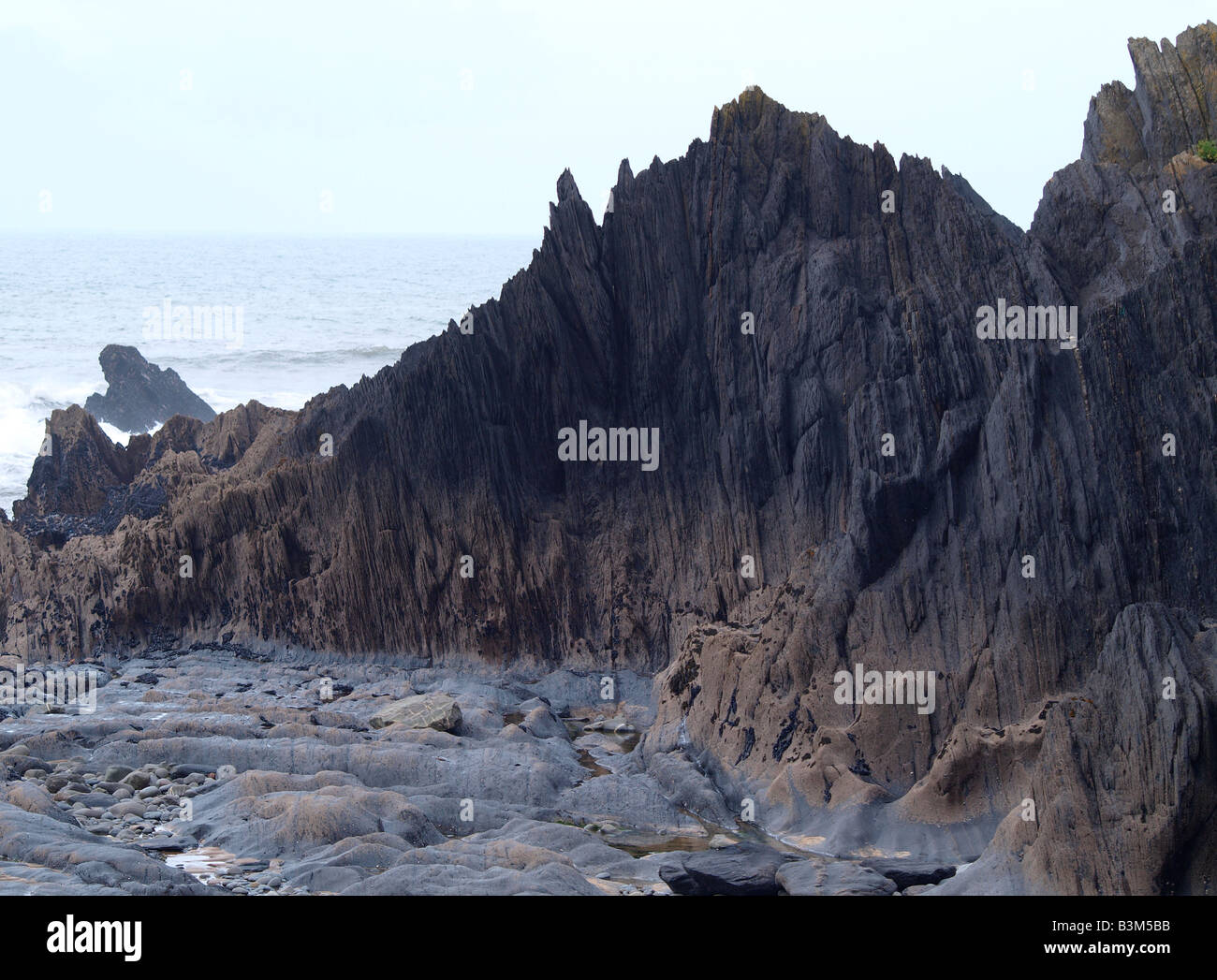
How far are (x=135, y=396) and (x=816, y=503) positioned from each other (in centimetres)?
4850

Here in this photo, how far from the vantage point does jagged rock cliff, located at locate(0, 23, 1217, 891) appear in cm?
2150

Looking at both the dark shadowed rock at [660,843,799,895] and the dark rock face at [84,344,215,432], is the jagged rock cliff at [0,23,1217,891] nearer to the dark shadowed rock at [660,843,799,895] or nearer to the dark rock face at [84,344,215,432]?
the dark shadowed rock at [660,843,799,895]

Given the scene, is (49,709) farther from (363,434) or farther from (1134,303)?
(1134,303)

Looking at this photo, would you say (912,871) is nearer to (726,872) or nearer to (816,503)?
(726,872)

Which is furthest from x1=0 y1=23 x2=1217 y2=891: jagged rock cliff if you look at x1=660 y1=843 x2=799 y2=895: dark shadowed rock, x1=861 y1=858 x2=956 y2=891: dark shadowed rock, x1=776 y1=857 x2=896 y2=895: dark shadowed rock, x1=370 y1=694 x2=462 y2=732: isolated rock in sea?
x1=370 y1=694 x2=462 y2=732: isolated rock in sea

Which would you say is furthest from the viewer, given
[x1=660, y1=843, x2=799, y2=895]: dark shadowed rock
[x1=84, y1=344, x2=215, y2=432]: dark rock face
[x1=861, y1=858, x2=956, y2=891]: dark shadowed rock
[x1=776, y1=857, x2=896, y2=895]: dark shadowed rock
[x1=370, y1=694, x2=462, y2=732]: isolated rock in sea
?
[x1=84, y1=344, x2=215, y2=432]: dark rock face

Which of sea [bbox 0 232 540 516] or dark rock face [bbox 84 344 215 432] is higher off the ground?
sea [bbox 0 232 540 516]

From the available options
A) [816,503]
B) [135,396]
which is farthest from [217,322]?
[816,503]

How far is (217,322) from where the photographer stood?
12525 centimetres

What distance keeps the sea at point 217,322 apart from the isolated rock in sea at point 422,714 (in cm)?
3595

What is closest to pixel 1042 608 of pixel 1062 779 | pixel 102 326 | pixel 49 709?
pixel 1062 779

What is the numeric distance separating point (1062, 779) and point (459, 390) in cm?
1992

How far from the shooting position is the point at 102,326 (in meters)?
114

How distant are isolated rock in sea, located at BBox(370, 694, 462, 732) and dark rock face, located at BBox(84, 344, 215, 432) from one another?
43.4 m
